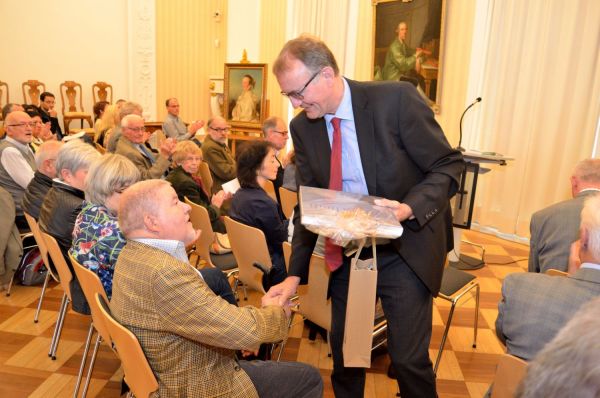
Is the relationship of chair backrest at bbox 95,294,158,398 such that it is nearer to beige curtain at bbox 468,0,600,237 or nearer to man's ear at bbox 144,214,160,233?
man's ear at bbox 144,214,160,233

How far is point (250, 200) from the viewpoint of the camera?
3225mm

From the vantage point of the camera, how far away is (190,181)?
13.0 ft

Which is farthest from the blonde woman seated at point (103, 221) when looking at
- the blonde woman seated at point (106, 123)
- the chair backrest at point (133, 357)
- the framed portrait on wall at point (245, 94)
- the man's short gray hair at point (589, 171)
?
the framed portrait on wall at point (245, 94)

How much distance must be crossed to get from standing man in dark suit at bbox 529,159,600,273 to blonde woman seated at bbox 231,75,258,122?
708cm

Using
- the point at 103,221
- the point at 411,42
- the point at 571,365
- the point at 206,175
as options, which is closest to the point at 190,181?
the point at 206,175

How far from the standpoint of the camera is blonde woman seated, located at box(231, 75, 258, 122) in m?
9.20

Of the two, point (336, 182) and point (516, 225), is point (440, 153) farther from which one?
point (516, 225)

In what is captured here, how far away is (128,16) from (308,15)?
4.03 meters

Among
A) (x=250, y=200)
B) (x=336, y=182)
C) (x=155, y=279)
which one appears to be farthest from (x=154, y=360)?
(x=250, y=200)

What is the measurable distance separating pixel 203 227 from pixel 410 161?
2.00 meters

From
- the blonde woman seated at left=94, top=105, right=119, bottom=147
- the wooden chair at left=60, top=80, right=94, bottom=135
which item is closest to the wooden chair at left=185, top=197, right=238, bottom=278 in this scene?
the blonde woman seated at left=94, top=105, right=119, bottom=147

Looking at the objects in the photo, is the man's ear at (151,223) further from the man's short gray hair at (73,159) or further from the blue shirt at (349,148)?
the man's short gray hair at (73,159)

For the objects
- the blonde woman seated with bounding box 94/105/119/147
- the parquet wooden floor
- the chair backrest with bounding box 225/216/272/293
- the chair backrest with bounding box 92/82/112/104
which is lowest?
the parquet wooden floor

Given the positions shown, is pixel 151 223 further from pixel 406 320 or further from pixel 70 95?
pixel 70 95
